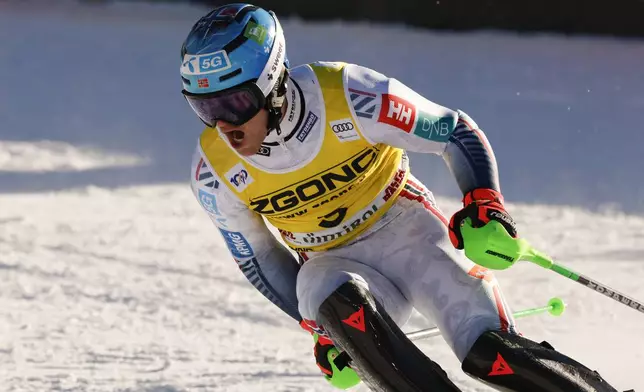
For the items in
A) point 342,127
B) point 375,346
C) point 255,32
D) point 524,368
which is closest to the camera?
point 524,368

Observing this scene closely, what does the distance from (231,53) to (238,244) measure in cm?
73

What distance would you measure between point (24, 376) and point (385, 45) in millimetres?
5976

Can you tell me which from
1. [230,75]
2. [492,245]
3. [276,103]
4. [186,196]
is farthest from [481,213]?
[186,196]

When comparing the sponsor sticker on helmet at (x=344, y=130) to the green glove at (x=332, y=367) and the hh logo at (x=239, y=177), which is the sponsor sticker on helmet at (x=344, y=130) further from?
the green glove at (x=332, y=367)

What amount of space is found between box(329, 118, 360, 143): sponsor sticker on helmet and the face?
0.73ft

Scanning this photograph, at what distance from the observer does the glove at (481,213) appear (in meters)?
2.84

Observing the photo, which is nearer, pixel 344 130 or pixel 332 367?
pixel 344 130

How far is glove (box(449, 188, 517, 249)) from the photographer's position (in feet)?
9.31

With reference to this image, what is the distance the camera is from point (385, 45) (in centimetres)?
926

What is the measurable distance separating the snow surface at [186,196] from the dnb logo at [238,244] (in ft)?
2.26

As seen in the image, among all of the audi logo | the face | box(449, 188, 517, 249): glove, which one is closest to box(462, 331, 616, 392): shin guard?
box(449, 188, 517, 249): glove

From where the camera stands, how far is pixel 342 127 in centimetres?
312

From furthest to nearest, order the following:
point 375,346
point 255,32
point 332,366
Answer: point 332,366 → point 255,32 → point 375,346

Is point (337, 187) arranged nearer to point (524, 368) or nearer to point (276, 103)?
point (276, 103)
